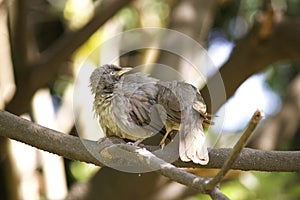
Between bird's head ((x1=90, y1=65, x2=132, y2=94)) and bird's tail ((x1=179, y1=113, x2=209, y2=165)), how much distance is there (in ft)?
0.90

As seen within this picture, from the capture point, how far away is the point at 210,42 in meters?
4.20

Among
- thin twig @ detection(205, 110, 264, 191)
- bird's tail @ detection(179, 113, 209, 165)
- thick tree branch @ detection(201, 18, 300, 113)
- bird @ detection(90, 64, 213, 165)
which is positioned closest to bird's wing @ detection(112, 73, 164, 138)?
bird @ detection(90, 64, 213, 165)

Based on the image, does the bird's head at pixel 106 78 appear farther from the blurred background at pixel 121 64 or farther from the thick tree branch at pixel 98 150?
the blurred background at pixel 121 64

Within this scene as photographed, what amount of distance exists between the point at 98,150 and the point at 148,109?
0.16 m

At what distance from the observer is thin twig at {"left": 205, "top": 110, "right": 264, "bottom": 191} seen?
1224 millimetres

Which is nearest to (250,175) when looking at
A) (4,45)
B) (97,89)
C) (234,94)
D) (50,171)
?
(234,94)

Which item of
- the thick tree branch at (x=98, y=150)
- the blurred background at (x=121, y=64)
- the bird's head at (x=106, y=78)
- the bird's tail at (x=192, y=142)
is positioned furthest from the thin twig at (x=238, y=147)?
the blurred background at (x=121, y=64)

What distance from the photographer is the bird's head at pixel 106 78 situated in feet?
6.15

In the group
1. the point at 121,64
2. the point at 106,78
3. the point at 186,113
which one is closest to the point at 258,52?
the point at 121,64

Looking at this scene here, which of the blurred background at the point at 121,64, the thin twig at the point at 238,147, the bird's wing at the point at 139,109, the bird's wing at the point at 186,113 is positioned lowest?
the blurred background at the point at 121,64

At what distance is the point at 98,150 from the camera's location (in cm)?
177

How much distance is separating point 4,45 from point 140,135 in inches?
69.3

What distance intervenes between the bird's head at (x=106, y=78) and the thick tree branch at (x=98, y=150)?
15cm

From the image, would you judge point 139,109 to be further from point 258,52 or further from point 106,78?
point 258,52
